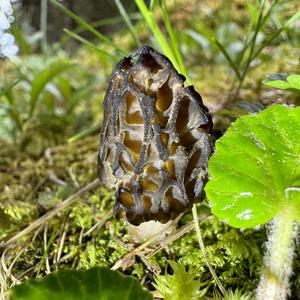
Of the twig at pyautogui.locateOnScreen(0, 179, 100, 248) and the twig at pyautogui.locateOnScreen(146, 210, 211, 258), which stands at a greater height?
the twig at pyautogui.locateOnScreen(0, 179, 100, 248)

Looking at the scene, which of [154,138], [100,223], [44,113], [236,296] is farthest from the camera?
[44,113]

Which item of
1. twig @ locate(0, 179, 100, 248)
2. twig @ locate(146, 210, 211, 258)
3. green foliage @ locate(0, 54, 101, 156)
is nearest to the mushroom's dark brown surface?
twig @ locate(146, 210, 211, 258)

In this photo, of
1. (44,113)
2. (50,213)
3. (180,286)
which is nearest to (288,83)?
(180,286)

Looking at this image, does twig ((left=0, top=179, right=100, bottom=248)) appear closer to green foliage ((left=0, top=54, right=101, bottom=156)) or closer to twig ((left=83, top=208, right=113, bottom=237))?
twig ((left=83, top=208, right=113, bottom=237))

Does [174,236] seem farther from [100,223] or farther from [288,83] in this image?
[288,83]

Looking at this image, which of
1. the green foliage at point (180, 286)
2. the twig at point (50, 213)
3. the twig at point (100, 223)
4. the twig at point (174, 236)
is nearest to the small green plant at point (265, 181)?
the green foliage at point (180, 286)

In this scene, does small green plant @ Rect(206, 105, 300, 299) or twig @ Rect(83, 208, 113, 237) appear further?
twig @ Rect(83, 208, 113, 237)

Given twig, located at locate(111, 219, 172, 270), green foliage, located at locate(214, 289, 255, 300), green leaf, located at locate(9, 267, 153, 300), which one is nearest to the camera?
green leaf, located at locate(9, 267, 153, 300)
